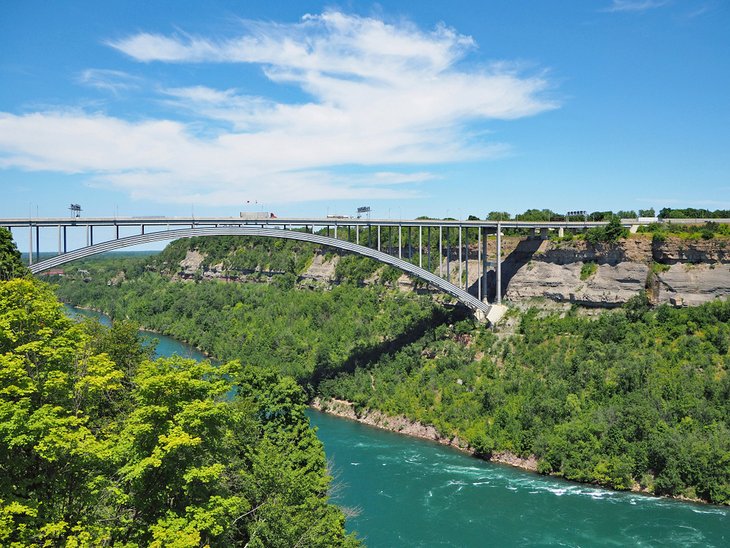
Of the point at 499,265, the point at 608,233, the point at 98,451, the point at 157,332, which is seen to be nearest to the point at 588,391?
the point at 608,233

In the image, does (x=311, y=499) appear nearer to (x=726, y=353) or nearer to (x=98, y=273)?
(x=726, y=353)

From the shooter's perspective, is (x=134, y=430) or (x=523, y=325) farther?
(x=523, y=325)

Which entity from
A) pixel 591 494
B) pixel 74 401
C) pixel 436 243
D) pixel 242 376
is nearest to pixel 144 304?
pixel 436 243

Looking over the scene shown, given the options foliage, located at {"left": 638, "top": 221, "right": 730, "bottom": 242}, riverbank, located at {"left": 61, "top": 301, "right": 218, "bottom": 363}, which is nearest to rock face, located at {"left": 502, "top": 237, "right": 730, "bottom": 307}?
foliage, located at {"left": 638, "top": 221, "right": 730, "bottom": 242}


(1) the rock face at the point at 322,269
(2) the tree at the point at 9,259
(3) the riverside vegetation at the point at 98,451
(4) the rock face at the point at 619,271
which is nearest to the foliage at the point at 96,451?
(3) the riverside vegetation at the point at 98,451

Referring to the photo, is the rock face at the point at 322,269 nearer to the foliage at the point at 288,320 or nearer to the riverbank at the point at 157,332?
the foliage at the point at 288,320

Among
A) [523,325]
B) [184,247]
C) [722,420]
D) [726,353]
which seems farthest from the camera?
[184,247]

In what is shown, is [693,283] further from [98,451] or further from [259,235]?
[98,451]
